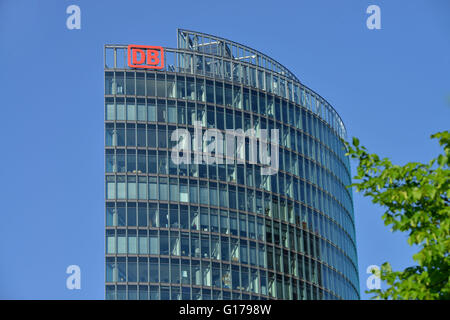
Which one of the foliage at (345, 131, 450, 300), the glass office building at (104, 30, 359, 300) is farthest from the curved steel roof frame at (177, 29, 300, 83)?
the foliage at (345, 131, 450, 300)

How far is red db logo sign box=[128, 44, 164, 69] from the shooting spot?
14250cm

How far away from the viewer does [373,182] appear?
3262cm

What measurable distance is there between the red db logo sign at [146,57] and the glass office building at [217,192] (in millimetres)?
896

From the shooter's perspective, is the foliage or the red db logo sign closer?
the foliage

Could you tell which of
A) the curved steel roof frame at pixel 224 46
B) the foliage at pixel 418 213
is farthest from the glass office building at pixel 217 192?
the foliage at pixel 418 213

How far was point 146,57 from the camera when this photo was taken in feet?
471

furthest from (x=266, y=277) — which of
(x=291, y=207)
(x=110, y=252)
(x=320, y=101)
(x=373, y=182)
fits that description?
(x=373, y=182)

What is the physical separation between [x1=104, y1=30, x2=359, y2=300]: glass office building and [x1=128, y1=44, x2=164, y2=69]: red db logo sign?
0.90 meters

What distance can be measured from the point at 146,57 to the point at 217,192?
2222 centimetres

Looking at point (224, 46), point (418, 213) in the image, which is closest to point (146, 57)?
point (224, 46)

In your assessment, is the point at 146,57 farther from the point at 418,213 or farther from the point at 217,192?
the point at 418,213

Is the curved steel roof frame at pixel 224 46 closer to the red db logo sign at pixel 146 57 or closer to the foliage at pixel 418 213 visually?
the red db logo sign at pixel 146 57

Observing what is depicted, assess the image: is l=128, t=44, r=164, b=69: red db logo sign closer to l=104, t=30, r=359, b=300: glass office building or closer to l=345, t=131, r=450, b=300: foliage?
l=104, t=30, r=359, b=300: glass office building
